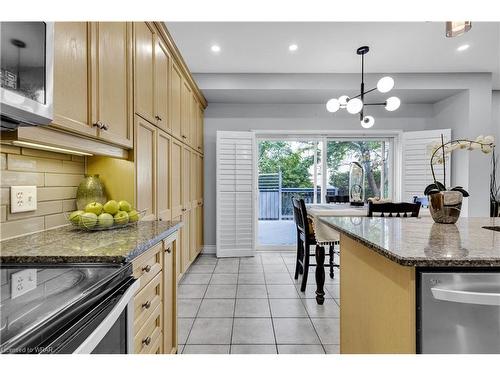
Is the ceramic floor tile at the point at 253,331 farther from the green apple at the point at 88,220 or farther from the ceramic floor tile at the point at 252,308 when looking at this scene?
the green apple at the point at 88,220

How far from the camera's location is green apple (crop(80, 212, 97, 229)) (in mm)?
1351

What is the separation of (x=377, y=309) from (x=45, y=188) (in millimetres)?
1712

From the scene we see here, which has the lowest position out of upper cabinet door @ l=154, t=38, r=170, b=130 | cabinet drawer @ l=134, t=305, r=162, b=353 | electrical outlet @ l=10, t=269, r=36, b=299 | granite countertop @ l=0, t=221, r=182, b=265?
cabinet drawer @ l=134, t=305, r=162, b=353

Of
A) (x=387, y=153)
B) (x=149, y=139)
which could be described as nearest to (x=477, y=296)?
(x=149, y=139)

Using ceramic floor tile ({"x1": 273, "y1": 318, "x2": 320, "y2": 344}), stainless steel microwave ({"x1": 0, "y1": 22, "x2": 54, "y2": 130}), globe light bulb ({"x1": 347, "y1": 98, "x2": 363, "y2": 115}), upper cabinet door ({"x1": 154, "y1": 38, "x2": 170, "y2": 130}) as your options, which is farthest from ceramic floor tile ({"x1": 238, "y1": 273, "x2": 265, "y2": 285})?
stainless steel microwave ({"x1": 0, "y1": 22, "x2": 54, "y2": 130})

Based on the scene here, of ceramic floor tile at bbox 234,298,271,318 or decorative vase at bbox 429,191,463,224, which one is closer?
decorative vase at bbox 429,191,463,224

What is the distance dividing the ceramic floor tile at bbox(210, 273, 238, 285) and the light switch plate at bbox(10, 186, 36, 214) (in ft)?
6.96

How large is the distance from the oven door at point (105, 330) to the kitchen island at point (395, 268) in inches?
35.0

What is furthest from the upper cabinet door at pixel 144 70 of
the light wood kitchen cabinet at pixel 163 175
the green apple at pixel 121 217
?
the green apple at pixel 121 217

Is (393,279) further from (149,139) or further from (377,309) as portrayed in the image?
(149,139)

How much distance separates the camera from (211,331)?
6.75 ft

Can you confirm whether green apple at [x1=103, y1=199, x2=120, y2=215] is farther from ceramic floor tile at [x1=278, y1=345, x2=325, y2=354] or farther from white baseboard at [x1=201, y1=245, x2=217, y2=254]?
white baseboard at [x1=201, y1=245, x2=217, y2=254]

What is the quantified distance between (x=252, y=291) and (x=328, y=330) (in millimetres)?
952

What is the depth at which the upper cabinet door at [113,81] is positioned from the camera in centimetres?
138
